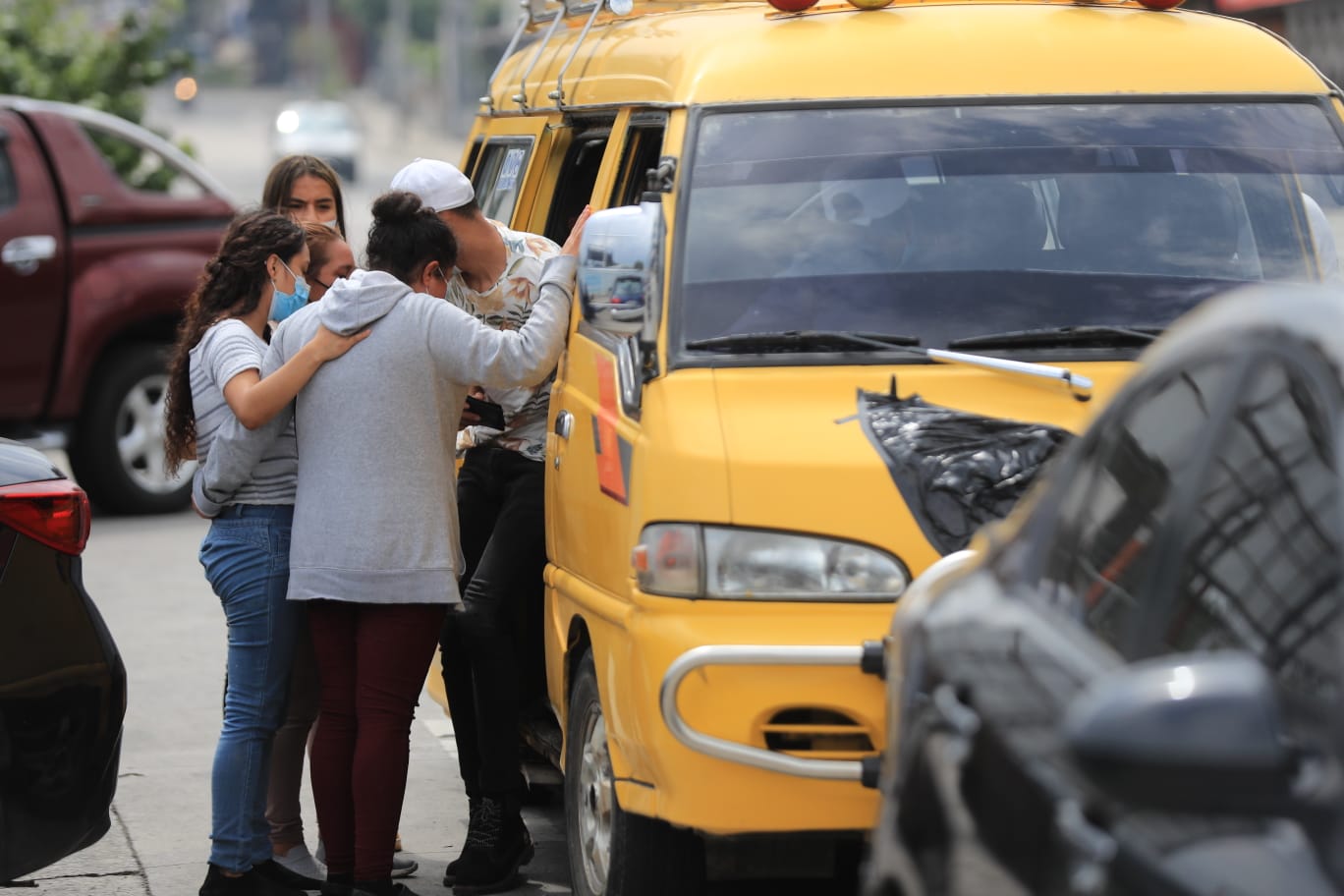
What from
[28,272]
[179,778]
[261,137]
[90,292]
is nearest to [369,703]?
[179,778]

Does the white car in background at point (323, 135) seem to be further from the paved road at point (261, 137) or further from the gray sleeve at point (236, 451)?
the gray sleeve at point (236, 451)

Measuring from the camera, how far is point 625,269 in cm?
479

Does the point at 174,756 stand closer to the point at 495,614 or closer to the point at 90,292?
the point at 495,614

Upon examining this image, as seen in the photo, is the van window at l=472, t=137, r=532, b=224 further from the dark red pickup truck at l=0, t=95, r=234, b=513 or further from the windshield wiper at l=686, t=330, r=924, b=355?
the dark red pickup truck at l=0, t=95, r=234, b=513

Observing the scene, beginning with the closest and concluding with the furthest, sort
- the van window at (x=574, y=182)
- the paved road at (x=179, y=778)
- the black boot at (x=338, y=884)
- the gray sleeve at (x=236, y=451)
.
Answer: the gray sleeve at (x=236, y=451) → the black boot at (x=338, y=884) → the paved road at (x=179, y=778) → the van window at (x=574, y=182)

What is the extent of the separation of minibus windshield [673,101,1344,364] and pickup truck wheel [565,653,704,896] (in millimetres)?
924

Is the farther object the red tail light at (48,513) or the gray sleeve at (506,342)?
the gray sleeve at (506,342)

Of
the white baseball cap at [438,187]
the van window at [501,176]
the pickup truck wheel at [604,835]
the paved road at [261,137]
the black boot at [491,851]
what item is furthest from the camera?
the paved road at [261,137]

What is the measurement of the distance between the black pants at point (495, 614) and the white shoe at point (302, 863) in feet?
1.53

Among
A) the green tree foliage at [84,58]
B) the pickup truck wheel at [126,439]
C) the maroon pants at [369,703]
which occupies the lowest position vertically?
the pickup truck wheel at [126,439]

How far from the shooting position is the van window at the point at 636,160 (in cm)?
553

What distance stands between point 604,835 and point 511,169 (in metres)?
2.69

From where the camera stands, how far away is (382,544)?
528cm

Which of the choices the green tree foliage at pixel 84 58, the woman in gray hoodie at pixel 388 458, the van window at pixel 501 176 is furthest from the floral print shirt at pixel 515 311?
the green tree foliage at pixel 84 58
